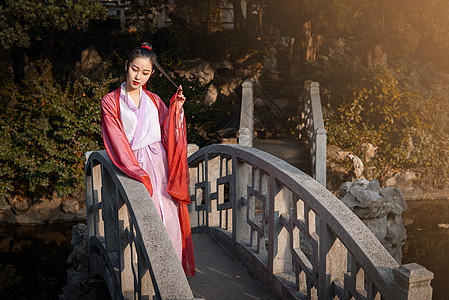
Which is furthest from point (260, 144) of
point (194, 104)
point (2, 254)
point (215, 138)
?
point (2, 254)

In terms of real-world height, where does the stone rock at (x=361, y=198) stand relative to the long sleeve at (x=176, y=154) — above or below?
below

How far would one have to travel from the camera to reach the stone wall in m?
7.33

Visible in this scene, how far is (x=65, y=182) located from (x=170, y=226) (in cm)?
640

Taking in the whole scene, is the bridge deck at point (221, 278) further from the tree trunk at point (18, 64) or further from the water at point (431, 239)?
the tree trunk at point (18, 64)

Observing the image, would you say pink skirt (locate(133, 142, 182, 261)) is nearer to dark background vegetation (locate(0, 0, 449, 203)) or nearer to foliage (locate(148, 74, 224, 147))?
dark background vegetation (locate(0, 0, 449, 203))

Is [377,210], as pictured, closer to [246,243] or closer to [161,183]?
[246,243]

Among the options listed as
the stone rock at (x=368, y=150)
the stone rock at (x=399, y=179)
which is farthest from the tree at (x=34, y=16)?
the stone rock at (x=399, y=179)

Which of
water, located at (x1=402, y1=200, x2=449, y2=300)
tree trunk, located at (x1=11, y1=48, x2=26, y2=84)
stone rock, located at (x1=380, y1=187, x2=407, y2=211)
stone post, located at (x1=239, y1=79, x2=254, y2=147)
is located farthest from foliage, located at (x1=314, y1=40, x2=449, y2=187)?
tree trunk, located at (x1=11, y1=48, x2=26, y2=84)

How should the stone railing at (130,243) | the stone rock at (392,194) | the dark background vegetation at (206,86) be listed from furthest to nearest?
1. the dark background vegetation at (206,86)
2. the stone rock at (392,194)
3. the stone railing at (130,243)

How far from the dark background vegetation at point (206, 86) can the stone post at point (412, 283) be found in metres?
8.00

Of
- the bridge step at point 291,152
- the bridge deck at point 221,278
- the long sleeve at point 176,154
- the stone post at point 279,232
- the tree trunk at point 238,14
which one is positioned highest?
the tree trunk at point 238,14

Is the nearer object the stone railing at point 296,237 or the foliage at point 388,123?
the stone railing at point 296,237

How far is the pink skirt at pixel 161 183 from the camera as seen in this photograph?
147 inches

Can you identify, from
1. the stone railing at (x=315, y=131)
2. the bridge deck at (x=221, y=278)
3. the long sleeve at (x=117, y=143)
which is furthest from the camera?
the stone railing at (x=315, y=131)
